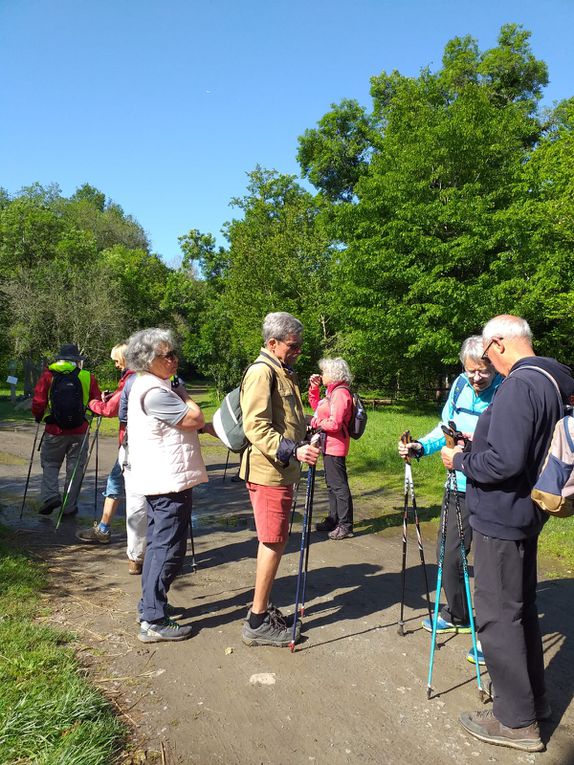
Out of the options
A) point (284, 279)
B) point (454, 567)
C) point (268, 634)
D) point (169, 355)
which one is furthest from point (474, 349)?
point (284, 279)

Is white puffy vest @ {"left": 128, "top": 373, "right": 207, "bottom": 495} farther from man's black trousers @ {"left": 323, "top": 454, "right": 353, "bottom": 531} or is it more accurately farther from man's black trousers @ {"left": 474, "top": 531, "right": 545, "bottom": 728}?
man's black trousers @ {"left": 323, "top": 454, "right": 353, "bottom": 531}

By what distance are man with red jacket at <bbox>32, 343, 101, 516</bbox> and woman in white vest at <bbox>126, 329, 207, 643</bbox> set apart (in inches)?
110

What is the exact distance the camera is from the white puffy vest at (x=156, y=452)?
3852mm

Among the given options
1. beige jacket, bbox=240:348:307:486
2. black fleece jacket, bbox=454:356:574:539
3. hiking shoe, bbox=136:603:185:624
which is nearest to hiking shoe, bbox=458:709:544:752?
black fleece jacket, bbox=454:356:574:539

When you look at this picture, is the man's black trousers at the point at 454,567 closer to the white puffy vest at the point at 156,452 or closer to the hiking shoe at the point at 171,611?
the white puffy vest at the point at 156,452

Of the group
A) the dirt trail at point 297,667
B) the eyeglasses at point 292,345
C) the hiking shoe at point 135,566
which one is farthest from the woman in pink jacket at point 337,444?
the eyeglasses at point 292,345

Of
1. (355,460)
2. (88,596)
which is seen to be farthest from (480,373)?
(355,460)

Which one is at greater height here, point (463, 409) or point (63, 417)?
point (463, 409)

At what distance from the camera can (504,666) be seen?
9.37 ft

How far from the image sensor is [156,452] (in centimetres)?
390

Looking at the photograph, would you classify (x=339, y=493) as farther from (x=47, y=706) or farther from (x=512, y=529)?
(x=47, y=706)

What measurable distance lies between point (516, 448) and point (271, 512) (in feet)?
5.39

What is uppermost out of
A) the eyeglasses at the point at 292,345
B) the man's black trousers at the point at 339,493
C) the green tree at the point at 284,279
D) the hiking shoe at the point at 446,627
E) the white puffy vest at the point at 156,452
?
the green tree at the point at 284,279

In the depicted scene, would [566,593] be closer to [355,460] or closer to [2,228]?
[355,460]
